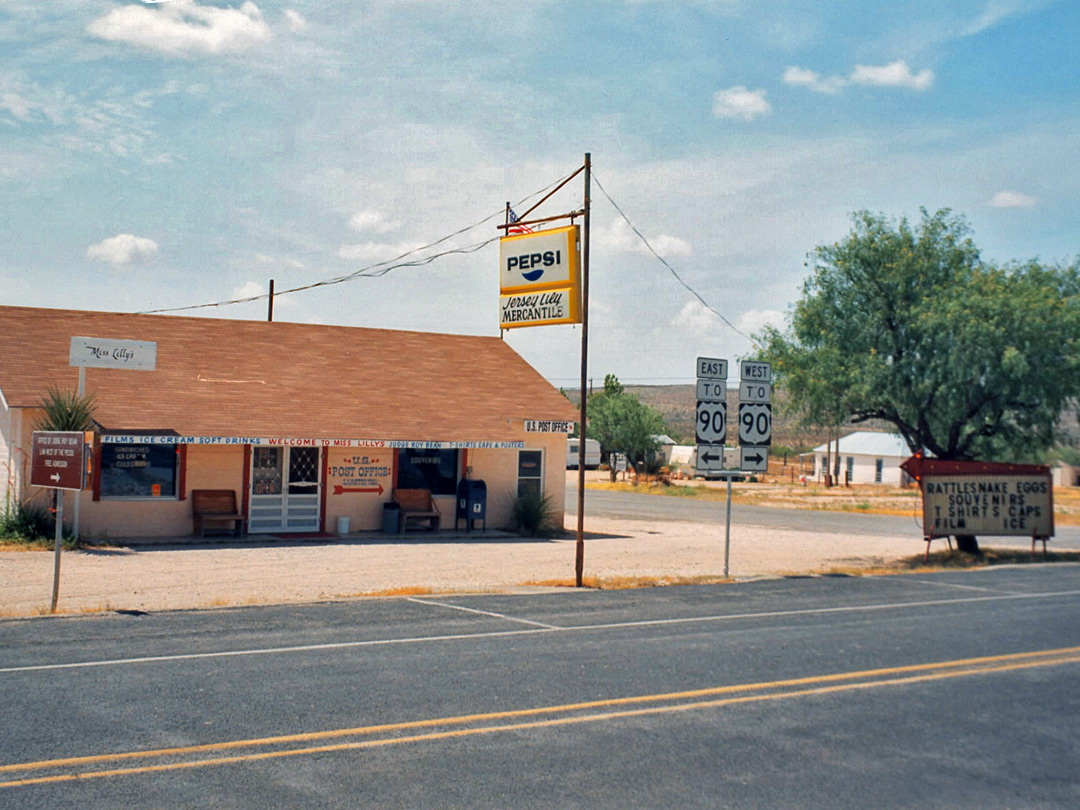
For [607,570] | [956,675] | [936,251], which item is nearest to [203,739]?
[956,675]

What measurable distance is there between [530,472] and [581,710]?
18.5m

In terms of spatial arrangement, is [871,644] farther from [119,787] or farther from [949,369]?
[949,369]

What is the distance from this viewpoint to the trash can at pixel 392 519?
79.2 feet

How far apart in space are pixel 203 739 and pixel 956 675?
22.8 feet

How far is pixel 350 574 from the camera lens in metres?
17.8

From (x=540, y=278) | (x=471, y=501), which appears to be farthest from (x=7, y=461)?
(x=540, y=278)

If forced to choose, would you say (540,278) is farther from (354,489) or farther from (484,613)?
(354,489)

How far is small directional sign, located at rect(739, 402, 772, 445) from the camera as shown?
1888 centimetres

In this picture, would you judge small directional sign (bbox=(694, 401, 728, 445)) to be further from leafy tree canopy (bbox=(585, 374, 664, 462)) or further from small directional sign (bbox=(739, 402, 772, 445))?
leafy tree canopy (bbox=(585, 374, 664, 462))

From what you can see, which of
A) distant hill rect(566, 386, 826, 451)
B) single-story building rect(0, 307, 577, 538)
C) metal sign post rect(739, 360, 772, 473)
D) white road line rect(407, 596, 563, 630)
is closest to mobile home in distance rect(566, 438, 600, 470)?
single-story building rect(0, 307, 577, 538)

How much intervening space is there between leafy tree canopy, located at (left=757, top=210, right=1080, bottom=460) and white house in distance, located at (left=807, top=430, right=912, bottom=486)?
53.1 meters

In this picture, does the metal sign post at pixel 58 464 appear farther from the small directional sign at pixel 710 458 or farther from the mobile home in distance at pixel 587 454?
the mobile home in distance at pixel 587 454

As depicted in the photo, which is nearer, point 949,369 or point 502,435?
point 949,369

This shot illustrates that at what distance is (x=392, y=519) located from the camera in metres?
24.2
